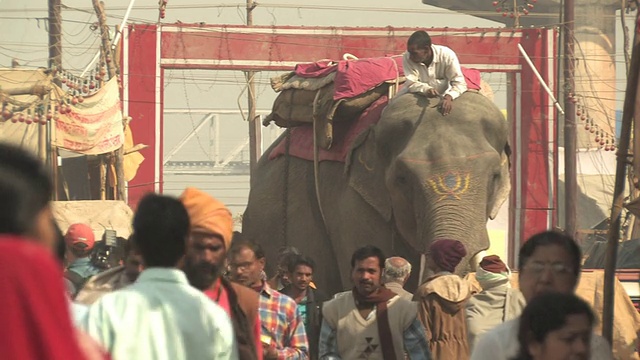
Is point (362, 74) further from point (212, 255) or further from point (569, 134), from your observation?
point (569, 134)

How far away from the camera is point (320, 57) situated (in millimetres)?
32969

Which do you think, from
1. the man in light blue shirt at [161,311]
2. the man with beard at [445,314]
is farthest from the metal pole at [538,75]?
the man in light blue shirt at [161,311]

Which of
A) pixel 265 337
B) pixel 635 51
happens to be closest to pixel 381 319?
pixel 265 337

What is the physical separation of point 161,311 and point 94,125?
2340cm

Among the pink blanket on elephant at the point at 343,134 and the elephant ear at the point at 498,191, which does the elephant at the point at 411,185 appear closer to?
the elephant ear at the point at 498,191

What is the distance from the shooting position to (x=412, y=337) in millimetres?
8391

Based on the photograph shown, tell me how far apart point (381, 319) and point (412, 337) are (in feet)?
0.59

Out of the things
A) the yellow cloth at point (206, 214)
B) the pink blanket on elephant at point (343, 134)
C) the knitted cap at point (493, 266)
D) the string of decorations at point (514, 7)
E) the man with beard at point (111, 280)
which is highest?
the string of decorations at point (514, 7)

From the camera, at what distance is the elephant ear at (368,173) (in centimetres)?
1395

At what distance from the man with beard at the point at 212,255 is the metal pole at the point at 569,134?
89.0ft

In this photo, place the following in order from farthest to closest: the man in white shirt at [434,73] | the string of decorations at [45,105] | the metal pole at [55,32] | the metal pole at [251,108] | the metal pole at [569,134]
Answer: the metal pole at [251,108]
the metal pole at [569,134]
the metal pole at [55,32]
the string of decorations at [45,105]
the man in white shirt at [434,73]

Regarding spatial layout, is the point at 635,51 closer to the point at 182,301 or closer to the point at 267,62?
the point at 182,301

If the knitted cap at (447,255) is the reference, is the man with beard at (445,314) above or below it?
below

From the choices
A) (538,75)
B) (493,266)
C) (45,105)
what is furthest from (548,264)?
(538,75)
